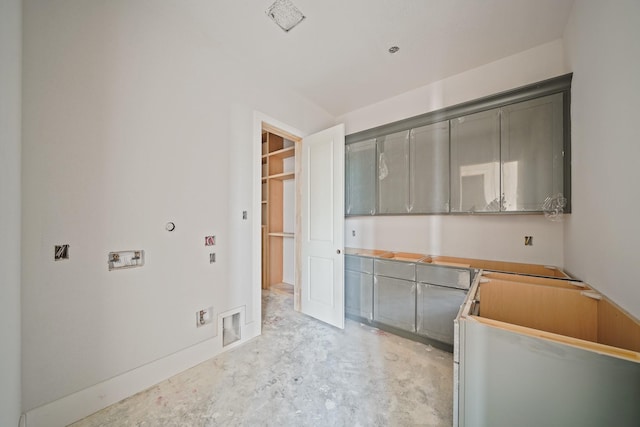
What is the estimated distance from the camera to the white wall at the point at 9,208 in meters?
0.81

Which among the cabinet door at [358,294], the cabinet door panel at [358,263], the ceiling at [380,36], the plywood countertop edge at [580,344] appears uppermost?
the ceiling at [380,36]

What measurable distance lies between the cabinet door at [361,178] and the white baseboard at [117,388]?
6.70ft

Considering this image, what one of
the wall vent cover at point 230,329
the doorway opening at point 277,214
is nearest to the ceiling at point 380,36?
the doorway opening at point 277,214

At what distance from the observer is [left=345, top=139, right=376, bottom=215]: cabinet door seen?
9.01 feet

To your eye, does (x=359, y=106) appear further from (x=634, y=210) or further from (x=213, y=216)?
(x=634, y=210)

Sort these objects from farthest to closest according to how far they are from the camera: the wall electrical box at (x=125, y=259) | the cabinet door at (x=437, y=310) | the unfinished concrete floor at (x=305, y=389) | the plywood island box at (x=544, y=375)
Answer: the cabinet door at (x=437, y=310) → the wall electrical box at (x=125, y=259) → the unfinished concrete floor at (x=305, y=389) → the plywood island box at (x=544, y=375)

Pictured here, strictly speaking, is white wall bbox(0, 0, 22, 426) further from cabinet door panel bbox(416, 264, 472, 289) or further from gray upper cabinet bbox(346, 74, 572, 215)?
gray upper cabinet bbox(346, 74, 572, 215)

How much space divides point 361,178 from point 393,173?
422 millimetres

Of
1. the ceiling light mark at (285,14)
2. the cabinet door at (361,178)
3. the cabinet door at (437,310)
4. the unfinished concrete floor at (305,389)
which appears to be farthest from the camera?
the cabinet door at (361,178)

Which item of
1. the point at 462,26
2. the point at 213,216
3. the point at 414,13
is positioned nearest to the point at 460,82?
the point at 462,26

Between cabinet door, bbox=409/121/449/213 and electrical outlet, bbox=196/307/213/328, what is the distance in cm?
223

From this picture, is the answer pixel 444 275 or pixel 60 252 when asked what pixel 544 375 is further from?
pixel 60 252

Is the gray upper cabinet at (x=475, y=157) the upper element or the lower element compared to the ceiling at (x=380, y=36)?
lower

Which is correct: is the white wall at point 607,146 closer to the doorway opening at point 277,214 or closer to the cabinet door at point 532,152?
the cabinet door at point 532,152
